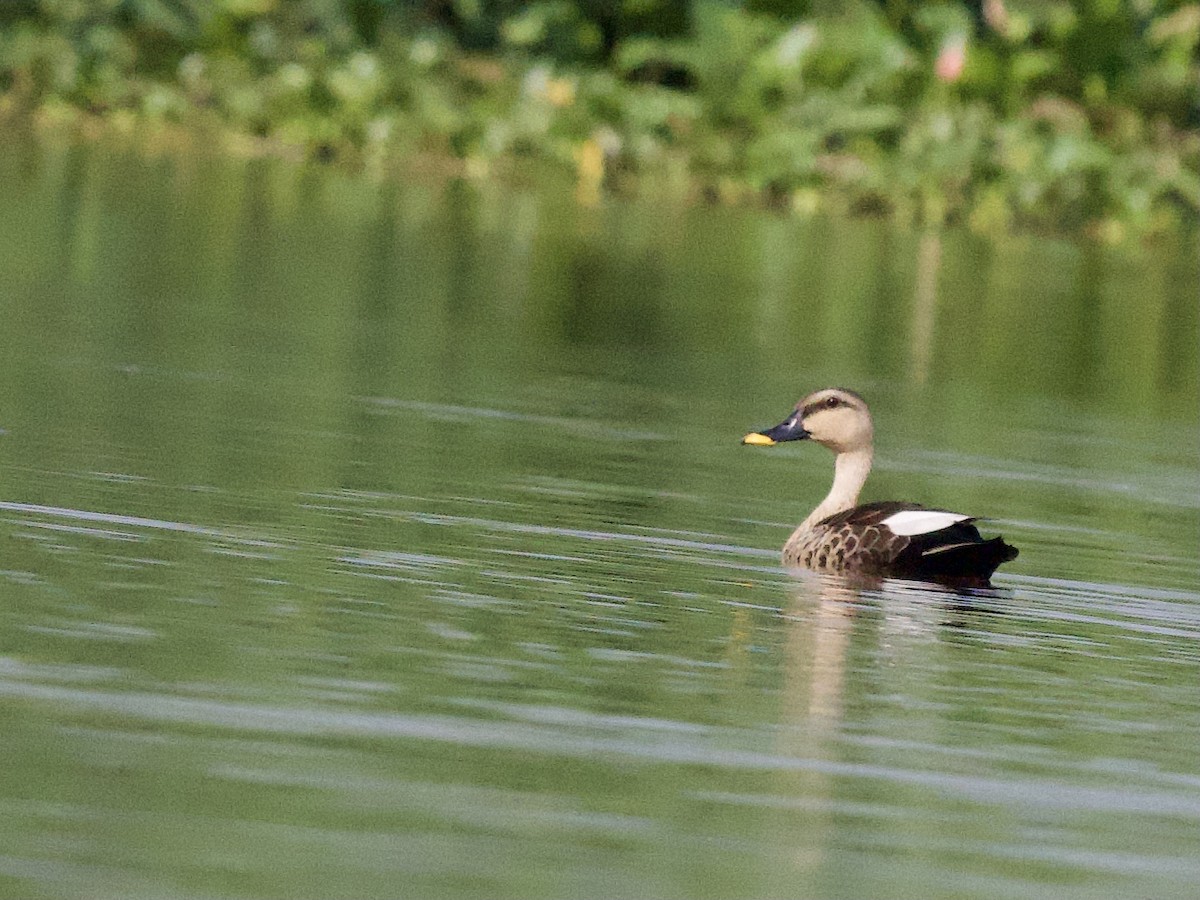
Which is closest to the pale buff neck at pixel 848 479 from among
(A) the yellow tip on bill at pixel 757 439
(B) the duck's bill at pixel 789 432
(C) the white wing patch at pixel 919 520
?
Result: (B) the duck's bill at pixel 789 432

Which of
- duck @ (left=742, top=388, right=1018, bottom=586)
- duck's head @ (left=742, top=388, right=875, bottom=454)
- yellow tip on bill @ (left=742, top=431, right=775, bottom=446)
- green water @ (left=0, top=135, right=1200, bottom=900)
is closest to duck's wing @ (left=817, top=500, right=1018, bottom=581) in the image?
duck @ (left=742, top=388, right=1018, bottom=586)

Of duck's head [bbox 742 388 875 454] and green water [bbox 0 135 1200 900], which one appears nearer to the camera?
green water [bbox 0 135 1200 900]

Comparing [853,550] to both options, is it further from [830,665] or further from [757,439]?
[830,665]

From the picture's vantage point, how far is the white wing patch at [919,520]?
11.5 meters

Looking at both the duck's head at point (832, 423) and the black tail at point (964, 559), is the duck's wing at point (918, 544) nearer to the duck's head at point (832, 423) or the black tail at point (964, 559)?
the black tail at point (964, 559)

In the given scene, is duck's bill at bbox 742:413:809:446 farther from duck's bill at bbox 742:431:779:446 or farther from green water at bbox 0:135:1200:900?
green water at bbox 0:135:1200:900

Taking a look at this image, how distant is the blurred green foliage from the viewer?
40.8 m

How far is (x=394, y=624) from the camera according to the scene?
379 inches

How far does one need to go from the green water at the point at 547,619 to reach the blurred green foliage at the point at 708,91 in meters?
17.4

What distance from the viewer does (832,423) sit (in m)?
13.0

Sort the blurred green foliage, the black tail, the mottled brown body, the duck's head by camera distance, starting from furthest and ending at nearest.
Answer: the blurred green foliage, the duck's head, the mottled brown body, the black tail

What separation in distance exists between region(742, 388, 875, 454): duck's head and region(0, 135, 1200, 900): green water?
1.25 ft

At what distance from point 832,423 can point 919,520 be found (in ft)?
4.63

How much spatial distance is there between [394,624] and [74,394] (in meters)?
6.32
